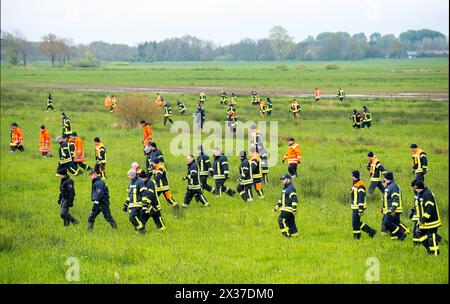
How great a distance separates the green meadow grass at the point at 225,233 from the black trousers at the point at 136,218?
0.26 m

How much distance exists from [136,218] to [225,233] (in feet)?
7.91

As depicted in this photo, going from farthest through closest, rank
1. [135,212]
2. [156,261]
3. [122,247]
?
[135,212] < [122,247] < [156,261]

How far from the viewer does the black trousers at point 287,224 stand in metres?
15.1

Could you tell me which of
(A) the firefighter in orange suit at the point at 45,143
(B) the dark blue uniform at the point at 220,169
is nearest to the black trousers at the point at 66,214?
(B) the dark blue uniform at the point at 220,169

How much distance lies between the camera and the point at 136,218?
1586cm

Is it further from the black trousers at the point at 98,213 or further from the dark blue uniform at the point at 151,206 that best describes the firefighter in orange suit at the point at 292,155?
the black trousers at the point at 98,213

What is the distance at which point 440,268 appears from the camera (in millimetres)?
12406

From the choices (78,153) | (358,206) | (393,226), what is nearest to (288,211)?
(358,206)

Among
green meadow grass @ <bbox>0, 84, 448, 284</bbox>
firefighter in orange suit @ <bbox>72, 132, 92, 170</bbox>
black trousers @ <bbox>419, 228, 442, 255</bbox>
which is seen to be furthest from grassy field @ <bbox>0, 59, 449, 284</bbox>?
firefighter in orange suit @ <bbox>72, 132, 92, 170</bbox>

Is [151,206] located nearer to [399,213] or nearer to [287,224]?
[287,224]
